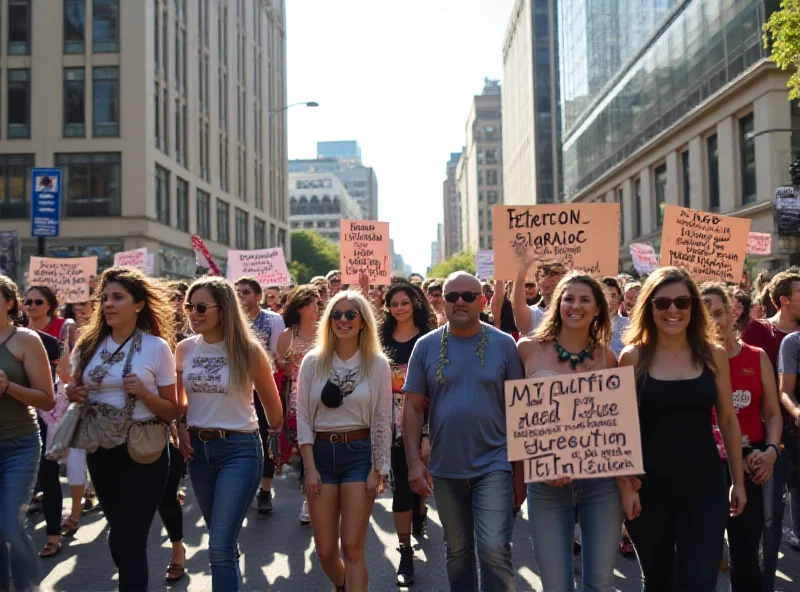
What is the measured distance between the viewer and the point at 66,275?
12086 millimetres

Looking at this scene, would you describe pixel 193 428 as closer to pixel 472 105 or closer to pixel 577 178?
pixel 577 178

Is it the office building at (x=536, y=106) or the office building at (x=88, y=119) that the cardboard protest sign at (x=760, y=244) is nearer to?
the office building at (x=88, y=119)

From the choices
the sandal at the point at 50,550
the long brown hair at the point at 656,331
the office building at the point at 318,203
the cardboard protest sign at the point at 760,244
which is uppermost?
the office building at the point at 318,203

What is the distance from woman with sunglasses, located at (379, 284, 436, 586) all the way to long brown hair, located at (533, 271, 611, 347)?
1.56 meters

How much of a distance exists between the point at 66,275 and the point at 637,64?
1488 inches

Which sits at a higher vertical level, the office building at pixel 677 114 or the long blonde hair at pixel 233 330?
the office building at pixel 677 114

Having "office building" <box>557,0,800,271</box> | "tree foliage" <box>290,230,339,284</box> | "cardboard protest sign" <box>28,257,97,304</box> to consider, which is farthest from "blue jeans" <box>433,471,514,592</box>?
"tree foliage" <box>290,230,339,284</box>

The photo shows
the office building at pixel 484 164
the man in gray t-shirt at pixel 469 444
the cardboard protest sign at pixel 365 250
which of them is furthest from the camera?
the office building at pixel 484 164

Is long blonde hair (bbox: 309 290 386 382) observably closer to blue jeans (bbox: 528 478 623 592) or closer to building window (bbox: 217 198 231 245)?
blue jeans (bbox: 528 478 623 592)

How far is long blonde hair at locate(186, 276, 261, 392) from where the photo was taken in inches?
188

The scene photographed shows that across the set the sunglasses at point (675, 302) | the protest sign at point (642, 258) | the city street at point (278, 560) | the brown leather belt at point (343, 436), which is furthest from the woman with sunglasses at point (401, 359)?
the protest sign at point (642, 258)

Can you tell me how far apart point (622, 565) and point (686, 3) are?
3497 cm

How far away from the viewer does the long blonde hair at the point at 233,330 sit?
477cm

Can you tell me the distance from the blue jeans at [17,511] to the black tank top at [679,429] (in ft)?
11.0
